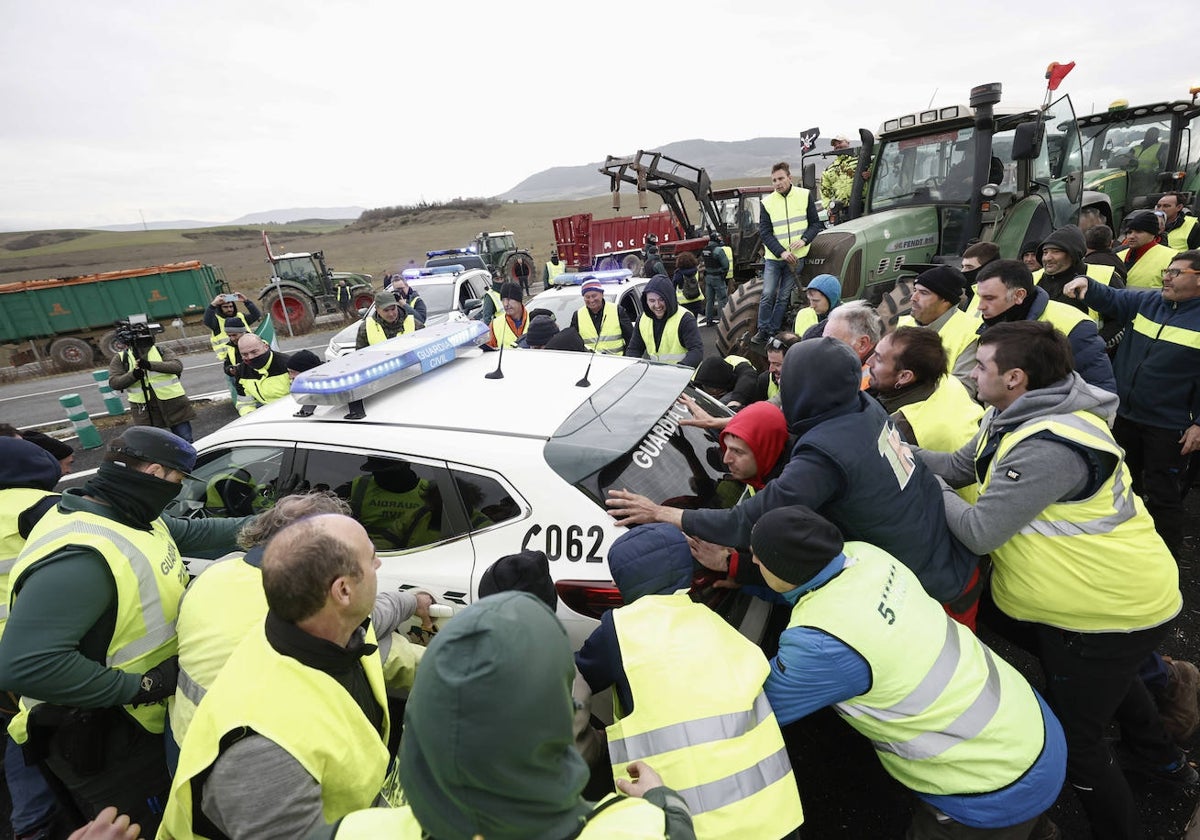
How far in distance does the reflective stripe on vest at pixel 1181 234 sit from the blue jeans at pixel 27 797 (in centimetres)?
1023

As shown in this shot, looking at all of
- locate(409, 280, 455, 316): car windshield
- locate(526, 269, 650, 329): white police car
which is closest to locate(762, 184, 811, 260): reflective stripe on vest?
locate(526, 269, 650, 329): white police car

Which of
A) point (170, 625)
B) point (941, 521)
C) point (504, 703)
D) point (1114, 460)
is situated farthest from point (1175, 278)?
point (170, 625)

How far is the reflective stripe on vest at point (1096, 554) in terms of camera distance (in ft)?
6.24

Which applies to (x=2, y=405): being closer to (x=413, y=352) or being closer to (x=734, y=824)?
(x=413, y=352)

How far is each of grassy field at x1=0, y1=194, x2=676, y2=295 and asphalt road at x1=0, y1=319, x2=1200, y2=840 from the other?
1357 inches

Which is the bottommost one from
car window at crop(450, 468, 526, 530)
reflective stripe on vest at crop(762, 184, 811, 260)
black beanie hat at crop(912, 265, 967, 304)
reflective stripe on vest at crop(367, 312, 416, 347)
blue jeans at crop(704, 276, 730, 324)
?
blue jeans at crop(704, 276, 730, 324)

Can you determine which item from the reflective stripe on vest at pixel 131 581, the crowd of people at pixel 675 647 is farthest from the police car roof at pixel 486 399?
the reflective stripe on vest at pixel 131 581

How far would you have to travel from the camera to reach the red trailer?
1783cm

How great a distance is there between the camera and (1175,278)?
337 cm

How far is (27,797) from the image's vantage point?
249cm

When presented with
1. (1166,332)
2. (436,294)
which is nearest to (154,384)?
(436,294)

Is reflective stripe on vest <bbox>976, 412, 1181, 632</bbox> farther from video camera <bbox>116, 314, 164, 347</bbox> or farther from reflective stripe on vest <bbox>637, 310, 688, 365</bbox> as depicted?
video camera <bbox>116, 314, 164, 347</bbox>

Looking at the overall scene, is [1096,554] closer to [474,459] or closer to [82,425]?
[474,459]

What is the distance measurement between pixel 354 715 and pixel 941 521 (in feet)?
6.56
